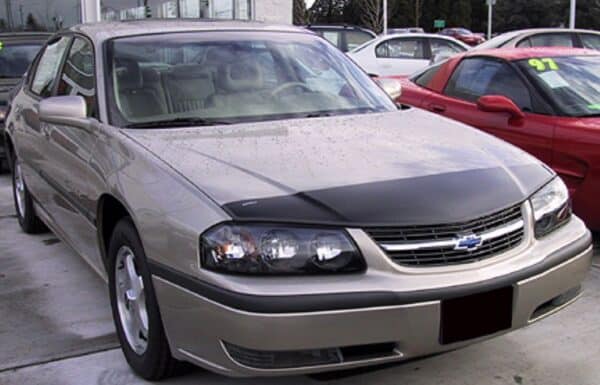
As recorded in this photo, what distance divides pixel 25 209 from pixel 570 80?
4154 mm

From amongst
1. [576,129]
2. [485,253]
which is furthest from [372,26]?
[485,253]

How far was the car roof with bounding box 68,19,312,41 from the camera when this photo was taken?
3.99 meters

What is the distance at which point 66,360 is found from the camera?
10.9ft

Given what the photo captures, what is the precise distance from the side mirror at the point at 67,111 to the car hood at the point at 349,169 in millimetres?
442

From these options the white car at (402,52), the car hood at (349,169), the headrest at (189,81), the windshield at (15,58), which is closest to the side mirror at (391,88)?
the car hood at (349,169)

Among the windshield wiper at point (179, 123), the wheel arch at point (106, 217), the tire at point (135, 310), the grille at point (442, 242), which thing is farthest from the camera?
the windshield wiper at point (179, 123)

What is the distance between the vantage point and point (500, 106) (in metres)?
5.11

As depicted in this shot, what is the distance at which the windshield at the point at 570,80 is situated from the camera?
16.7ft

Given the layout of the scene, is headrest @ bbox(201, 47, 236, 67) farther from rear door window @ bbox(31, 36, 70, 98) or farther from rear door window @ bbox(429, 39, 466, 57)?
rear door window @ bbox(429, 39, 466, 57)

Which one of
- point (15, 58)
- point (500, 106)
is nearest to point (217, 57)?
point (500, 106)

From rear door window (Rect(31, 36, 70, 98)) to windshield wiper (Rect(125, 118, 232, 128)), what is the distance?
144 centimetres

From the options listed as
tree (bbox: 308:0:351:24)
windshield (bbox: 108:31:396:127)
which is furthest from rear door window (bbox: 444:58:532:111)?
tree (bbox: 308:0:351:24)

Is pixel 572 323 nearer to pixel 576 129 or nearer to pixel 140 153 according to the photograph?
pixel 576 129

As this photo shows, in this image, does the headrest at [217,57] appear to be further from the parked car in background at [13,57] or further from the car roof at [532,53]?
the parked car in background at [13,57]
